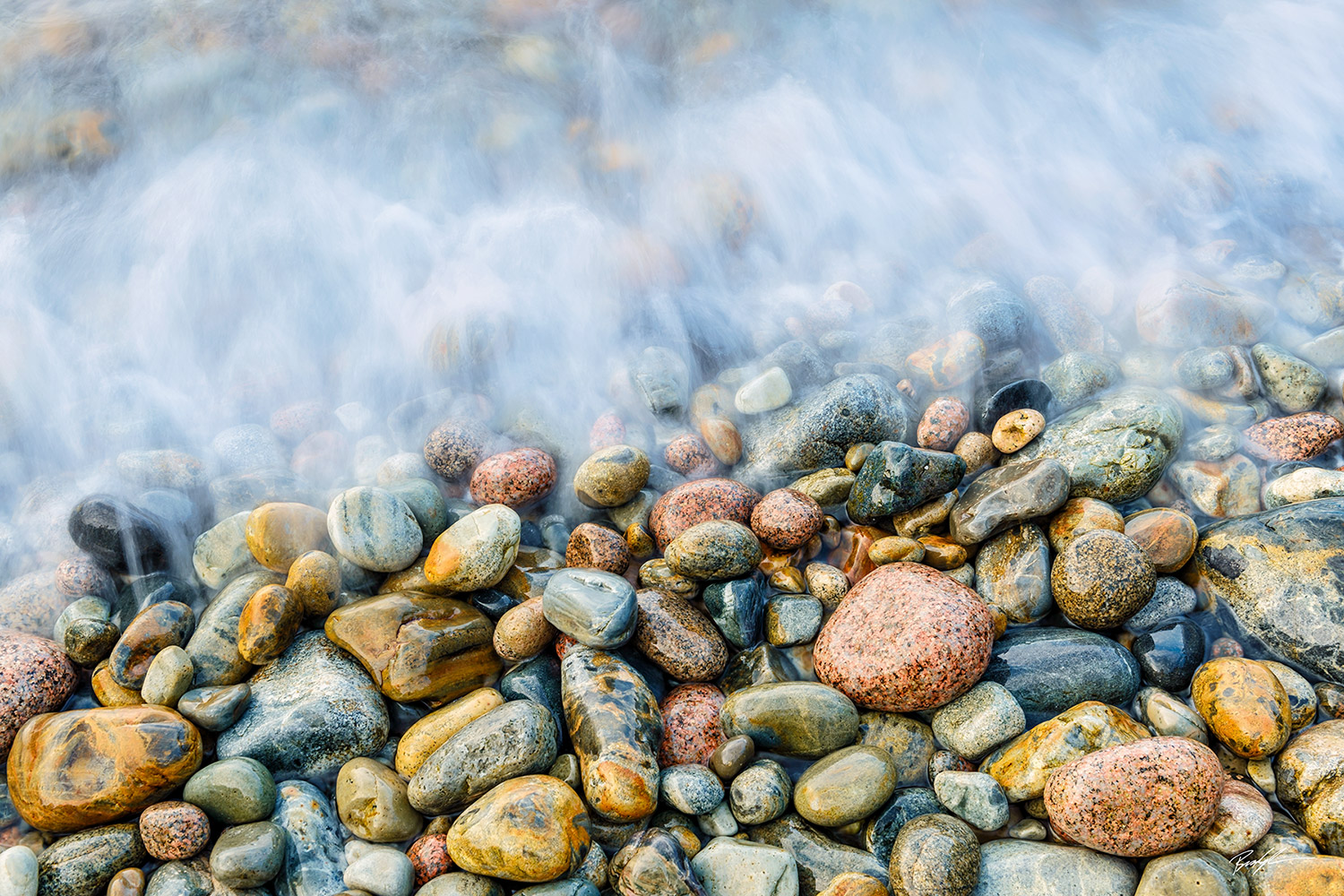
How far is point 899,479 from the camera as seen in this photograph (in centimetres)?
334

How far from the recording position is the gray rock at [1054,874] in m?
2.29

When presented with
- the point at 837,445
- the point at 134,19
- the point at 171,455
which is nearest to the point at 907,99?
the point at 837,445

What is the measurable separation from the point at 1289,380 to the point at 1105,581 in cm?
199

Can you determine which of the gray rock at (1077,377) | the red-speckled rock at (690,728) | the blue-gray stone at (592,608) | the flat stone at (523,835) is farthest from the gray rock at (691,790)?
the gray rock at (1077,377)

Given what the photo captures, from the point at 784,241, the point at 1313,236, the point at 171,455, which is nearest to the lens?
the point at 171,455

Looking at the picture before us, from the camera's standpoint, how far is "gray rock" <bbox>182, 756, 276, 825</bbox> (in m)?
2.59

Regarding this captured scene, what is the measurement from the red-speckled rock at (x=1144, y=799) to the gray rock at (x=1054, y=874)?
0.05 metres

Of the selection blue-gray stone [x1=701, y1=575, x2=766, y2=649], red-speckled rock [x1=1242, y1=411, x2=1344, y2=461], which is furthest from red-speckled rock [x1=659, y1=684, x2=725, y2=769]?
red-speckled rock [x1=1242, y1=411, x2=1344, y2=461]

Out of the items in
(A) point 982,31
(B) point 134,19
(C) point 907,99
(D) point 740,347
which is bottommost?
(D) point 740,347

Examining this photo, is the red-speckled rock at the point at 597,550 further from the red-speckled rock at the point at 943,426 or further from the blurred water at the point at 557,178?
the red-speckled rock at the point at 943,426

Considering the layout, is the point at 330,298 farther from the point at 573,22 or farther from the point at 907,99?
the point at 907,99

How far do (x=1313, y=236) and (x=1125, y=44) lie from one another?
312 centimetres

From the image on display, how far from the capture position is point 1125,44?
7312mm

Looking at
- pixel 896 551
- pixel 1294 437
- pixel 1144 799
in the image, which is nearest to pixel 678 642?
pixel 896 551
